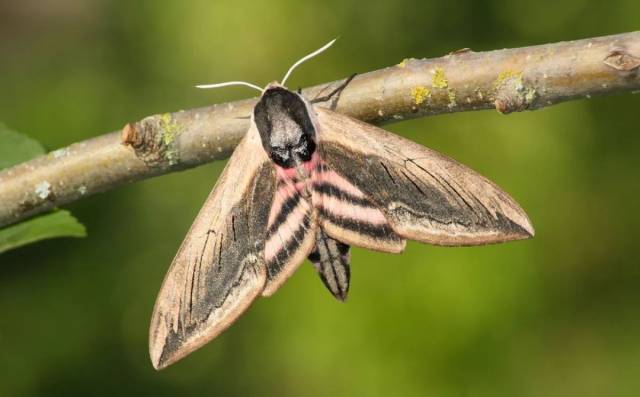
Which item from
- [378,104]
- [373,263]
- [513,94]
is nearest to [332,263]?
[378,104]

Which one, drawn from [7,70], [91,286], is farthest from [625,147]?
[7,70]

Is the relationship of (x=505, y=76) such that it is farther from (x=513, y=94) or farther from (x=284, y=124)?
(x=284, y=124)

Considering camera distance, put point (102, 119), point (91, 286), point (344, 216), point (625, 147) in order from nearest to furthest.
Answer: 1. point (344, 216)
2. point (625, 147)
3. point (91, 286)
4. point (102, 119)

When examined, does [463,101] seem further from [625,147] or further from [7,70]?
[7,70]

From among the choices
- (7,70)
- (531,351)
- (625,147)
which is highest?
(7,70)

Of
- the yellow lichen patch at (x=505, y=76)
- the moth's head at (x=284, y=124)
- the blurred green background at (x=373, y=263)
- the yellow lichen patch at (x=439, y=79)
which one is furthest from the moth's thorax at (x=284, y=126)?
the blurred green background at (x=373, y=263)

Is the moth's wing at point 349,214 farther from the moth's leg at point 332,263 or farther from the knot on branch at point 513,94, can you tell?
the knot on branch at point 513,94
